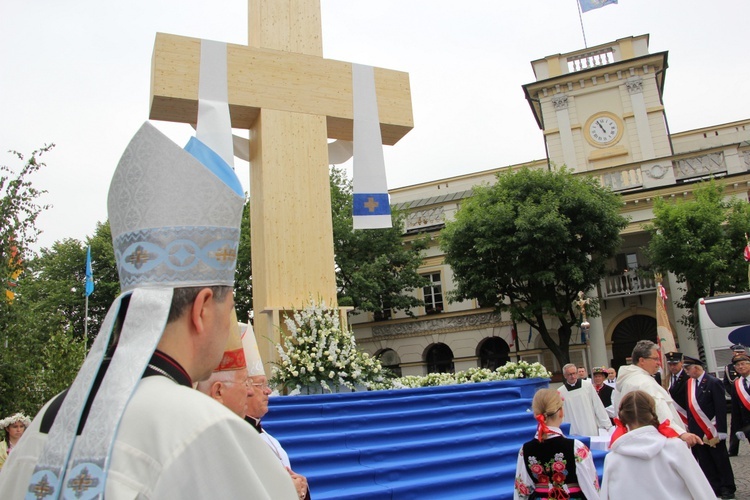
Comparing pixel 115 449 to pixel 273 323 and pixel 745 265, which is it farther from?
pixel 745 265

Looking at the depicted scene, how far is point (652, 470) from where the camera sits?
4.07 meters

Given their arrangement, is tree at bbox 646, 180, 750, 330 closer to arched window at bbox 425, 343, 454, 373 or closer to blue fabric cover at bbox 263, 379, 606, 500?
arched window at bbox 425, 343, 454, 373

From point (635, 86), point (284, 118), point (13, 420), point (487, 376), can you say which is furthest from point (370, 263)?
point (13, 420)

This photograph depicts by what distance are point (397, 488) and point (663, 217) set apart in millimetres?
21638

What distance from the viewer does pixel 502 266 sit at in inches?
1011

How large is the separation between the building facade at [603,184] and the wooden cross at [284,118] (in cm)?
1870

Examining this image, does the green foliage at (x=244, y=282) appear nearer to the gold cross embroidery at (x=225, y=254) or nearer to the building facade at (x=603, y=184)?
the building facade at (x=603, y=184)

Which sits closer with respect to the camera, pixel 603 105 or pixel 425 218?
pixel 603 105

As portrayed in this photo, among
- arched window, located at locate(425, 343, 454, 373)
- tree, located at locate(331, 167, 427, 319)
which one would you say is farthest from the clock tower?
arched window, located at locate(425, 343, 454, 373)

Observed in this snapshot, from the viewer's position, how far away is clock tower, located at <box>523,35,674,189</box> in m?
29.0

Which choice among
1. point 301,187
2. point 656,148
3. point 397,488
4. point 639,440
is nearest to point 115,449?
point 639,440

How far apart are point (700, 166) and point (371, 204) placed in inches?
880

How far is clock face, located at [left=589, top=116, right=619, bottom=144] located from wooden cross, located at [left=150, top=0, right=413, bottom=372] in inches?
853

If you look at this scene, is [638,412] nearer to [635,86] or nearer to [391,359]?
[635,86]
